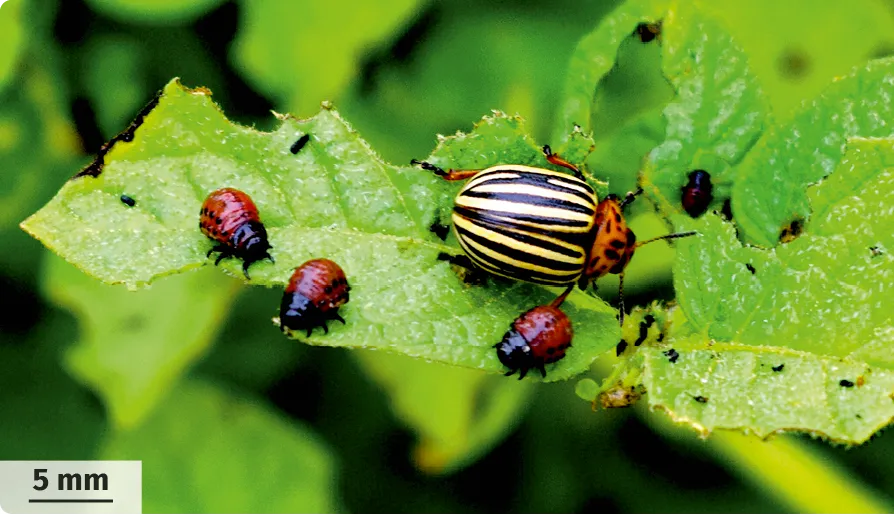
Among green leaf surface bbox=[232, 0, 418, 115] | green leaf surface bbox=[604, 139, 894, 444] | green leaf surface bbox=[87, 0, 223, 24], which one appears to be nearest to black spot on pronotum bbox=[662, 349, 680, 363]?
green leaf surface bbox=[604, 139, 894, 444]

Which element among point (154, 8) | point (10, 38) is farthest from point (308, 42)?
point (10, 38)

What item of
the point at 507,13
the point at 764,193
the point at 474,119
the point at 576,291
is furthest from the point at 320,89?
the point at 764,193

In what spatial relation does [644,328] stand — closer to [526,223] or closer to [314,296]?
[526,223]

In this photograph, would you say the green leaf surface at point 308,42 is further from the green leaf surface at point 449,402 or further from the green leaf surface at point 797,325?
the green leaf surface at point 797,325

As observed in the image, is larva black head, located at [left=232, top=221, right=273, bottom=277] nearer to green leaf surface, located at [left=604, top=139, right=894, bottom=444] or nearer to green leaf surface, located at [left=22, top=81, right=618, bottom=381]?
green leaf surface, located at [left=22, top=81, right=618, bottom=381]

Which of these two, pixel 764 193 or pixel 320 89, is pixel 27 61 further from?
pixel 764 193

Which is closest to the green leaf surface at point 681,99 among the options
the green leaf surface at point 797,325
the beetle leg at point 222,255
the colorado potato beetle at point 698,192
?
the colorado potato beetle at point 698,192
